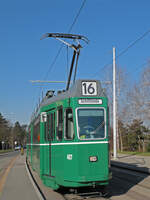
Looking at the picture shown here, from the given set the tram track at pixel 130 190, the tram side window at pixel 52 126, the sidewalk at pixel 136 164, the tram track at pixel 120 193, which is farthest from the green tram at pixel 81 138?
the sidewalk at pixel 136 164

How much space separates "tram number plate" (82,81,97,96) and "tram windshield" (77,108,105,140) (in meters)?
0.54

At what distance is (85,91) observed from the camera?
8617 millimetres

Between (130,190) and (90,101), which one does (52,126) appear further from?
(130,190)

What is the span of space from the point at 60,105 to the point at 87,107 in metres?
0.92

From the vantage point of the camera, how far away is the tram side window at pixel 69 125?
27.0 ft

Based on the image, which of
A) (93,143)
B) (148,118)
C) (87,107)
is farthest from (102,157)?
(148,118)

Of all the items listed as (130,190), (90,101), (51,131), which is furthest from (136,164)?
(90,101)

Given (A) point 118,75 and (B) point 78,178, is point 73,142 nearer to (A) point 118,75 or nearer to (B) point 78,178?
(B) point 78,178

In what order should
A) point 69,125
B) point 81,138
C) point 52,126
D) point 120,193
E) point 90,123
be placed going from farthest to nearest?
point 52,126
point 120,193
point 69,125
point 90,123
point 81,138

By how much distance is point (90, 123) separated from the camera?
323 inches

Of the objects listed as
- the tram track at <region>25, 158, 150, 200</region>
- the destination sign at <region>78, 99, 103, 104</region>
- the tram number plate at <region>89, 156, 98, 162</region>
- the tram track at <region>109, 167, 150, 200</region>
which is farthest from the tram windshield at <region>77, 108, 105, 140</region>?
the tram track at <region>109, 167, 150, 200</region>

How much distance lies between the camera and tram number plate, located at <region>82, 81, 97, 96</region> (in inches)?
339

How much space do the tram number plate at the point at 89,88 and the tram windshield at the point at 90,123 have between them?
21.1 inches

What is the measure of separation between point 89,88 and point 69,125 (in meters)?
1.29
